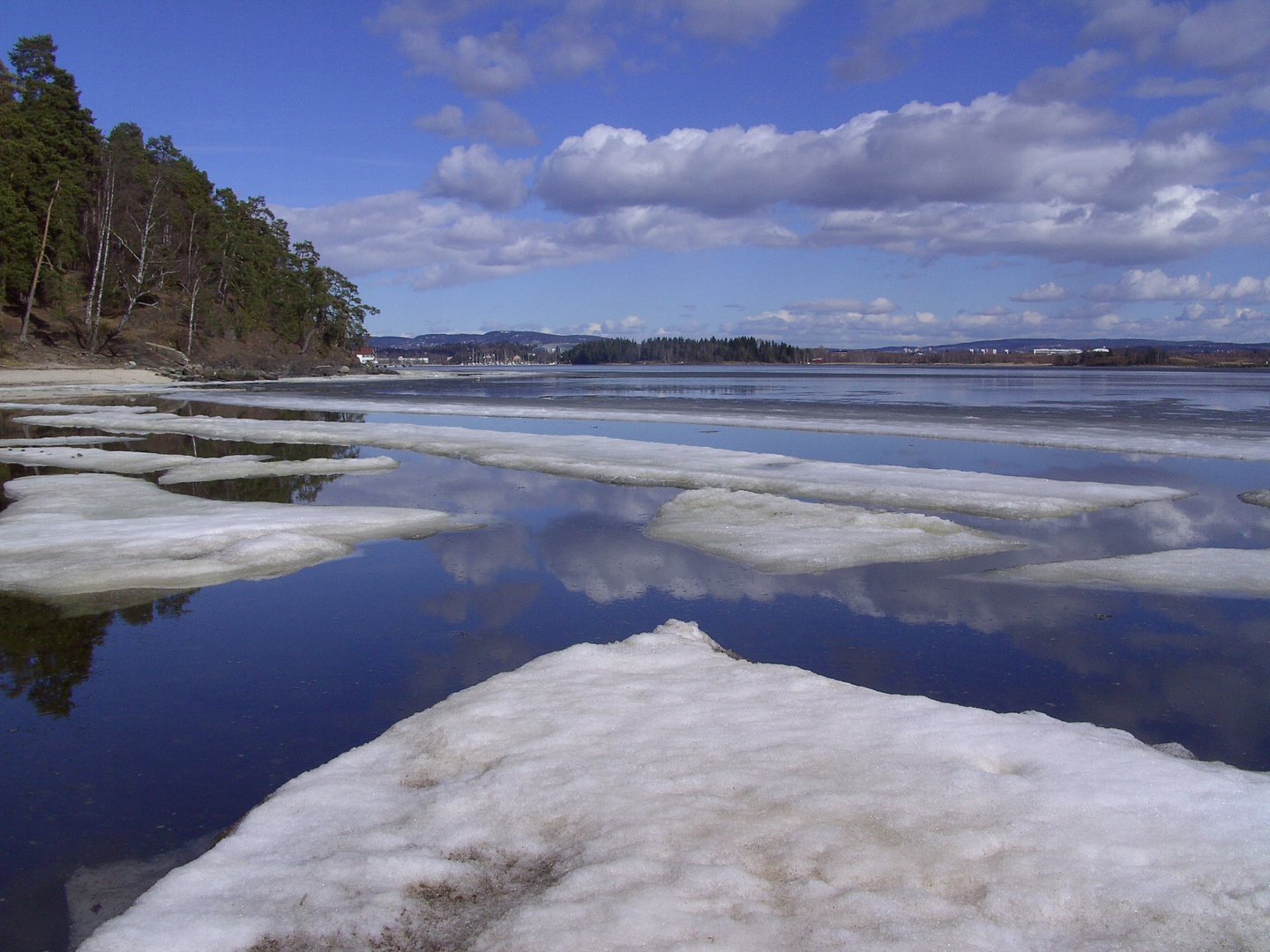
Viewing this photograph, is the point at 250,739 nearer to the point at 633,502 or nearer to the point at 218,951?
the point at 218,951

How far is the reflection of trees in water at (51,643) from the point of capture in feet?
18.5

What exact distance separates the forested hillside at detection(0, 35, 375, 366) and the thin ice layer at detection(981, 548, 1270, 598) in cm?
5102

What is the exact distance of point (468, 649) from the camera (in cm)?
647

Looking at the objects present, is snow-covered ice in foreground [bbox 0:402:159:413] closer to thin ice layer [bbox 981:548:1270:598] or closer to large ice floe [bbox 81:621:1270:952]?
thin ice layer [bbox 981:548:1270:598]

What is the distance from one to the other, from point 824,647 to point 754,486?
698cm

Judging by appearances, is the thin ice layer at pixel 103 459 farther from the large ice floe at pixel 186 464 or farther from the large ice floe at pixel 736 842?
the large ice floe at pixel 736 842

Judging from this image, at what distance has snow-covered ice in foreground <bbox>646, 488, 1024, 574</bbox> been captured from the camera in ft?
29.5

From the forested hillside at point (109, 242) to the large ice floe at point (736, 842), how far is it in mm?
51295

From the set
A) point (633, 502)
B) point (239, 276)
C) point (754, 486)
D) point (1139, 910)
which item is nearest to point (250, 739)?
point (1139, 910)

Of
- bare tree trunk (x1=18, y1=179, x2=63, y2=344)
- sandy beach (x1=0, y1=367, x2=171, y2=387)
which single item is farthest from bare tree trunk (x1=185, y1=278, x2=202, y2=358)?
bare tree trunk (x1=18, y1=179, x2=63, y2=344)

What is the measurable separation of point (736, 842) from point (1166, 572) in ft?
21.9

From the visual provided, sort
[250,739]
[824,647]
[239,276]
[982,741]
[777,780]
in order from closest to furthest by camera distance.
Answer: [777,780], [982,741], [250,739], [824,647], [239,276]

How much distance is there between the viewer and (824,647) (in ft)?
21.1

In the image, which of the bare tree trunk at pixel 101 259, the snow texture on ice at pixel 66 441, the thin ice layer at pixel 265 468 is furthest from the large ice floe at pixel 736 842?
the bare tree trunk at pixel 101 259
